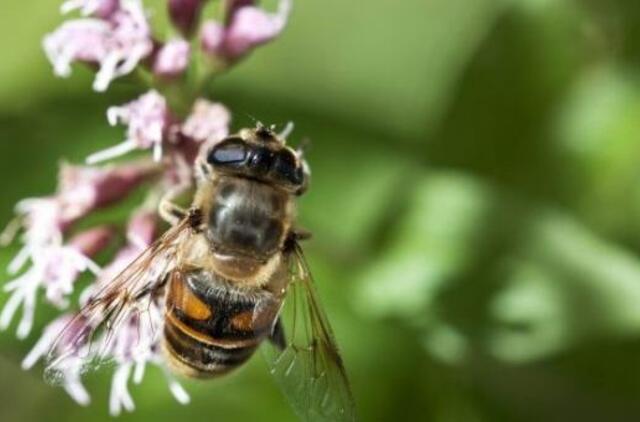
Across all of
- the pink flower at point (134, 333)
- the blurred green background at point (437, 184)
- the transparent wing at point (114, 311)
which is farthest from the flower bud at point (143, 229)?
the blurred green background at point (437, 184)

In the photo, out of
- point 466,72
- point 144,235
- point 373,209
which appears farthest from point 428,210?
point 144,235

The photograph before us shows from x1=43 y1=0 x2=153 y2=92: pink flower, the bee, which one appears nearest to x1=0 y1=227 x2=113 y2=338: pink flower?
the bee

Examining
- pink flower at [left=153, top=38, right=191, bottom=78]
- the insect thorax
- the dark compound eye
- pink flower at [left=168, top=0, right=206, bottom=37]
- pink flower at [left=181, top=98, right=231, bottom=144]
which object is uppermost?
pink flower at [left=168, top=0, right=206, bottom=37]

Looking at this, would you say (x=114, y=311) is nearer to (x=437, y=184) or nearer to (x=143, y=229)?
(x=143, y=229)

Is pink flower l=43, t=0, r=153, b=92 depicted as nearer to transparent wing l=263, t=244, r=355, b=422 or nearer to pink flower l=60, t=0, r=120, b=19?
pink flower l=60, t=0, r=120, b=19

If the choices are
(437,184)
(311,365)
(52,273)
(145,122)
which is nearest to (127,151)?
(145,122)

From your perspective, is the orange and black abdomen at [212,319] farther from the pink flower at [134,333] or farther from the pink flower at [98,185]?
the pink flower at [98,185]
